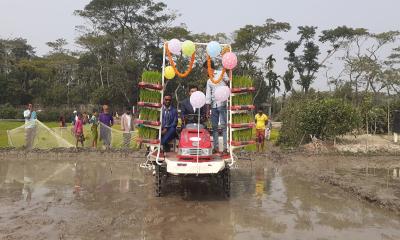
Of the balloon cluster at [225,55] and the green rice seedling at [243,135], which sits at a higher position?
the balloon cluster at [225,55]

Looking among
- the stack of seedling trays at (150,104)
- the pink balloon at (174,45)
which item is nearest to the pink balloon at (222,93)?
the stack of seedling trays at (150,104)

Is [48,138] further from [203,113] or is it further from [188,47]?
[188,47]

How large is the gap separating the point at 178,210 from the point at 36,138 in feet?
32.5

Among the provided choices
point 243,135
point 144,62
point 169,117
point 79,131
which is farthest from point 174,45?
point 144,62

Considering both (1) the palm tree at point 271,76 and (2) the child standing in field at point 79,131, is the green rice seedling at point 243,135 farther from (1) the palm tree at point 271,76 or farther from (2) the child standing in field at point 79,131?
(1) the palm tree at point 271,76

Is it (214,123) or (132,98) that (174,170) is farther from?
(132,98)

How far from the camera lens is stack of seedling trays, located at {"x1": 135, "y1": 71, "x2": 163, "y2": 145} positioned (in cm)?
881

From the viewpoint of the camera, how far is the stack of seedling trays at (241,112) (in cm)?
916

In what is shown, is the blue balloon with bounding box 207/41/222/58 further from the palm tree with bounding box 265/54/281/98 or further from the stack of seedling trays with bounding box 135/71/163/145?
the palm tree with bounding box 265/54/281/98

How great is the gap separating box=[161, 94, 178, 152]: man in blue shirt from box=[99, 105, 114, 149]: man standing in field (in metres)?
6.47

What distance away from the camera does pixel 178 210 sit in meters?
7.67

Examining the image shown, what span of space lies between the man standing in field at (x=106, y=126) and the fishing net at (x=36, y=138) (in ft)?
4.62

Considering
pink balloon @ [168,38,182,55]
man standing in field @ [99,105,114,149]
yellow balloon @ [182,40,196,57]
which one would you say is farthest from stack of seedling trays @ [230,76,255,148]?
man standing in field @ [99,105,114,149]

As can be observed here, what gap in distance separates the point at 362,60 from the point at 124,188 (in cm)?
4227
